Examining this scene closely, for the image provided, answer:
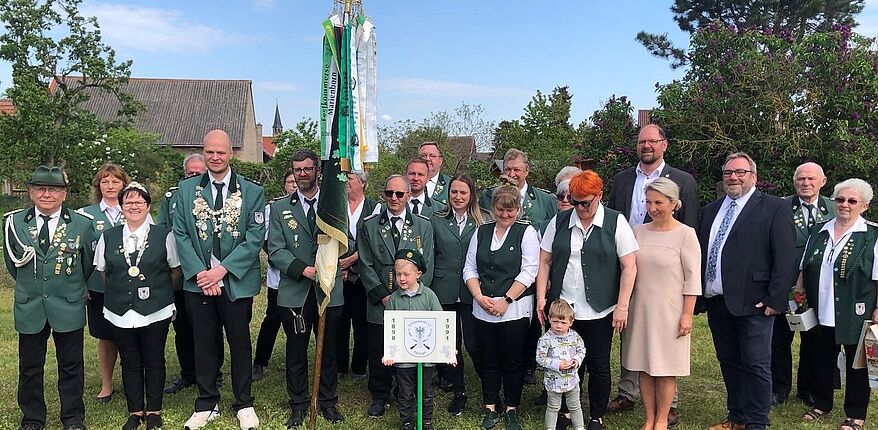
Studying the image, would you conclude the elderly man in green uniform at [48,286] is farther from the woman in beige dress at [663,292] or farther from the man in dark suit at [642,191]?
the man in dark suit at [642,191]

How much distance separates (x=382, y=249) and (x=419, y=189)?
0.76 m

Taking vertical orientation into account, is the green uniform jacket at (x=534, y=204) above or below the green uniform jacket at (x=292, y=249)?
above

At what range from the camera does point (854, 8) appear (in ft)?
73.4

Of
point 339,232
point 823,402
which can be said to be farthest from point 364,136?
point 823,402

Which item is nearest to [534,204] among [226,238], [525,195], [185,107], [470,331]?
[525,195]

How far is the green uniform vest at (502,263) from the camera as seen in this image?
4762 millimetres

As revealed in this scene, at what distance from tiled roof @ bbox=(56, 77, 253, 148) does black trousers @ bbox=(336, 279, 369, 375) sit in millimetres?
37401

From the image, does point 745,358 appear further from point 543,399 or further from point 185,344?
point 185,344

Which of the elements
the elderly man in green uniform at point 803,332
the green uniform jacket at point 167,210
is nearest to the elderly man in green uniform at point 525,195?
the elderly man in green uniform at point 803,332

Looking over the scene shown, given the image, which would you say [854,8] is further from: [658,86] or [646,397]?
[646,397]

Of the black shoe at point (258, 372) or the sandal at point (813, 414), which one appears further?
the black shoe at point (258, 372)

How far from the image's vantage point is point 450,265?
17.0 feet

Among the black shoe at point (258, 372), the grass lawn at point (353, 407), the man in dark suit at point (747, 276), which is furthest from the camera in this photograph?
the black shoe at point (258, 372)

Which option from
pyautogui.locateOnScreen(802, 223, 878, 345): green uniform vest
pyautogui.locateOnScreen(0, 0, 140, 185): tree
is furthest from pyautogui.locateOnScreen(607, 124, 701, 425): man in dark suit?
pyautogui.locateOnScreen(0, 0, 140, 185): tree
